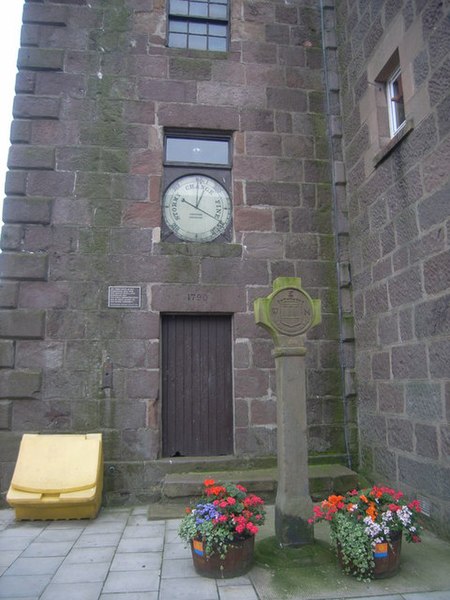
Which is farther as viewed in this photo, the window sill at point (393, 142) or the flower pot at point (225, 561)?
the window sill at point (393, 142)

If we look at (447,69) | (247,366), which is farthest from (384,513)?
(447,69)

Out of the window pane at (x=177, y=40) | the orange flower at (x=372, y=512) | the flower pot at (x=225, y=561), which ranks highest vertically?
the window pane at (x=177, y=40)

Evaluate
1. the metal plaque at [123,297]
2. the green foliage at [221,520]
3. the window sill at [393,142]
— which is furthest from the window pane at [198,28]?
the green foliage at [221,520]

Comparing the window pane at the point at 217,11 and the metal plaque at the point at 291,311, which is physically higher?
the window pane at the point at 217,11

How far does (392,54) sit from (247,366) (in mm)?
3828

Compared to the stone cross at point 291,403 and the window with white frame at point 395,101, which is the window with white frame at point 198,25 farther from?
the stone cross at point 291,403

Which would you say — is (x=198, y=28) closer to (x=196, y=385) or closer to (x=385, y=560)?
(x=196, y=385)

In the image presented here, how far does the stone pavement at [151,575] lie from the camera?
10.5 feet

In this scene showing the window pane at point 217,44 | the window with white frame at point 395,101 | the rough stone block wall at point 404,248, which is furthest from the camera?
the window pane at point 217,44

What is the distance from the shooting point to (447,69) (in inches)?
170

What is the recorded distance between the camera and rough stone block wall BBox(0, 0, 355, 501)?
18.5ft

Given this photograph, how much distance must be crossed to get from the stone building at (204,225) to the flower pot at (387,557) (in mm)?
1388

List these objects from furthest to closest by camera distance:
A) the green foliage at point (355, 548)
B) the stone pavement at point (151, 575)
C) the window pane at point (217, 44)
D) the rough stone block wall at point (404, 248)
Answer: the window pane at point (217, 44) → the rough stone block wall at point (404, 248) → the green foliage at point (355, 548) → the stone pavement at point (151, 575)

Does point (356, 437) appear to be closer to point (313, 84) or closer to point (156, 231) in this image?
point (156, 231)
